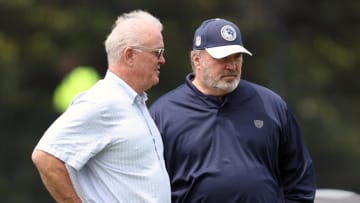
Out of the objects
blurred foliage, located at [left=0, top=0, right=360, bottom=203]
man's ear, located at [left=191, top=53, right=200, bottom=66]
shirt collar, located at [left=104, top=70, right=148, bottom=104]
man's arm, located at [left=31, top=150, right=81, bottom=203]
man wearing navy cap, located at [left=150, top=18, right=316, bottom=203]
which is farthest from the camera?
blurred foliage, located at [left=0, top=0, right=360, bottom=203]

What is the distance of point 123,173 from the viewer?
179 inches

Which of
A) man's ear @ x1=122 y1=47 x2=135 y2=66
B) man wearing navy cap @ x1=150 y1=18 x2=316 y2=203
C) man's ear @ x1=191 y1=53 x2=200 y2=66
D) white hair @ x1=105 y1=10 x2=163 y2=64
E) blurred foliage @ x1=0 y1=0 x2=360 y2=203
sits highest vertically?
white hair @ x1=105 y1=10 x2=163 y2=64

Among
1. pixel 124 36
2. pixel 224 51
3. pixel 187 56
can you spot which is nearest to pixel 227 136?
pixel 224 51

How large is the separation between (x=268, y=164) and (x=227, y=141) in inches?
9.2

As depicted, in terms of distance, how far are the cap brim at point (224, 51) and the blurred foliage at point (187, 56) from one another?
971 cm

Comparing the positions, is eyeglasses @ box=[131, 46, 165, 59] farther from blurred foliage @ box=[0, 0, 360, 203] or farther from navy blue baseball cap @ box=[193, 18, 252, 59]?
blurred foliage @ box=[0, 0, 360, 203]

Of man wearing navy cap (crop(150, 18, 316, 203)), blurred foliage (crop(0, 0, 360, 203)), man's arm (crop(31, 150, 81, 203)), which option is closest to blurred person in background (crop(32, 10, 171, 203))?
man's arm (crop(31, 150, 81, 203))

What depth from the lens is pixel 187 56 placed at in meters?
16.2

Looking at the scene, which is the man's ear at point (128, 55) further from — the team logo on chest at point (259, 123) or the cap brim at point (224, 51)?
the team logo on chest at point (259, 123)

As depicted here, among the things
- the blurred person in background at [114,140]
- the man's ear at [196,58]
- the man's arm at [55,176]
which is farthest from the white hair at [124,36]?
the man's ear at [196,58]

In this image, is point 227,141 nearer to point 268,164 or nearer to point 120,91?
point 268,164

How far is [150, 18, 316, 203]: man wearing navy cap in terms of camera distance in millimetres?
5309

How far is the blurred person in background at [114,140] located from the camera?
176 inches

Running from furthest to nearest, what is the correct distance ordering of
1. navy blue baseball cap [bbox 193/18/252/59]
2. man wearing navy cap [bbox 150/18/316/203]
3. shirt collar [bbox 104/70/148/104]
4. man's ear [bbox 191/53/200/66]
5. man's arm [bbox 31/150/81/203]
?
man's ear [bbox 191/53/200/66], navy blue baseball cap [bbox 193/18/252/59], man wearing navy cap [bbox 150/18/316/203], shirt collar [bbox 104/70/148/104], man's arm [bbox 31/150/81/203]
